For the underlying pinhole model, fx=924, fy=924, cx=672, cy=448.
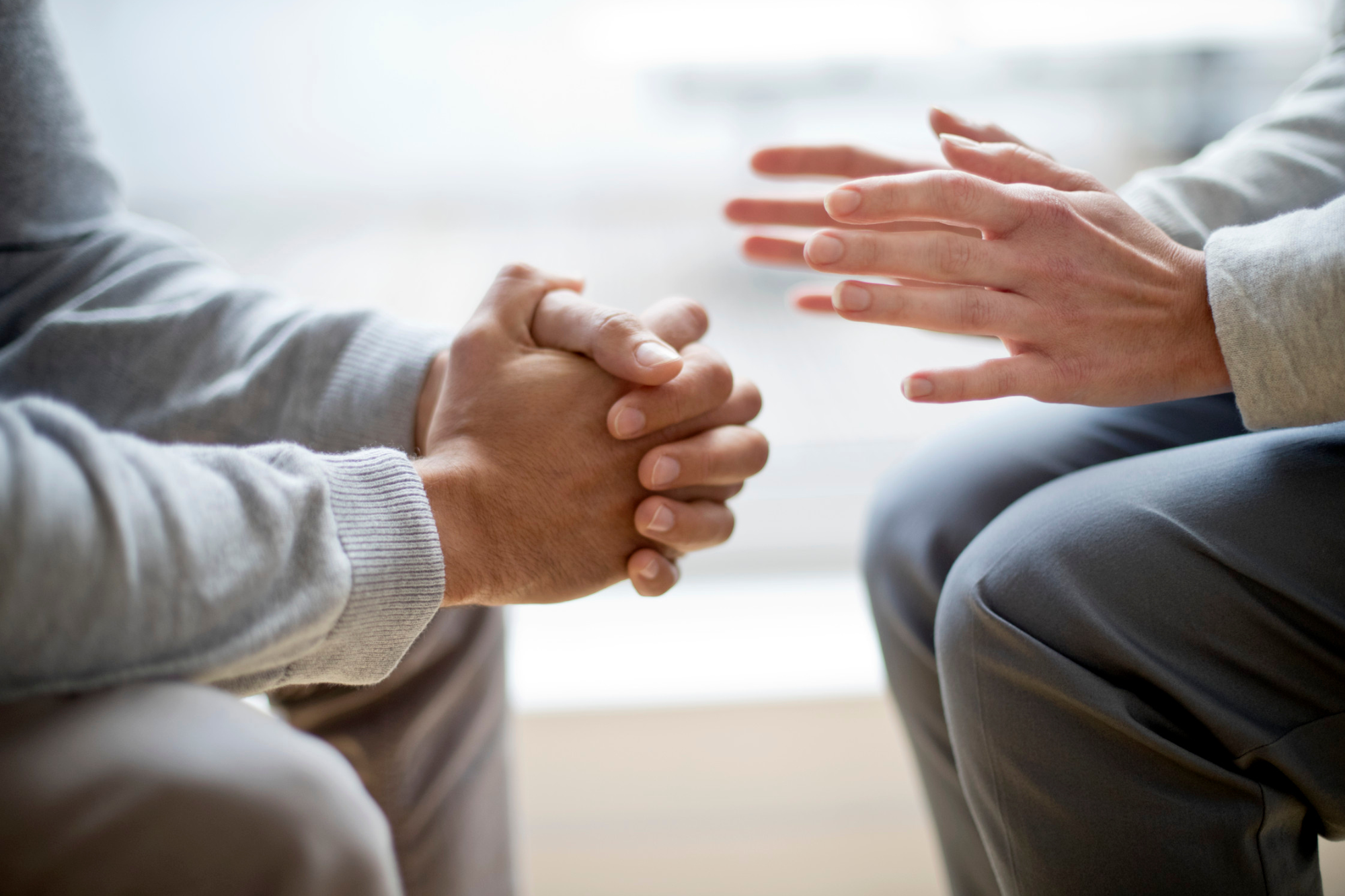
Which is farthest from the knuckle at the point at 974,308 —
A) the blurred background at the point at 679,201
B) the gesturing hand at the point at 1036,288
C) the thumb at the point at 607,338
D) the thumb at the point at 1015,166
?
the blurred background at the point at 679,201

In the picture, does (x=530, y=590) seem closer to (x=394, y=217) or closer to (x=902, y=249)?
(x=902, y=249)

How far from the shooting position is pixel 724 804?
114cm

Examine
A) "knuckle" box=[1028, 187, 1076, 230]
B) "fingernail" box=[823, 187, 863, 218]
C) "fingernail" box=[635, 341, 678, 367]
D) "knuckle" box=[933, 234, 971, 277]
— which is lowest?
"fingernail" box=[635, 341, 678, 367]

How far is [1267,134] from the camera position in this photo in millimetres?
791

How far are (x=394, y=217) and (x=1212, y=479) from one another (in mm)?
1189

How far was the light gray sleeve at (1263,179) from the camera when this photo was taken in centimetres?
75

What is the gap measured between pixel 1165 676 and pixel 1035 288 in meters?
0.26

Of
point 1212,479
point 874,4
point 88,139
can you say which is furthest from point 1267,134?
point 88,139

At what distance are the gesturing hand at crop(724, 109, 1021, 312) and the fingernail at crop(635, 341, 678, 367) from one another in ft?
0.59

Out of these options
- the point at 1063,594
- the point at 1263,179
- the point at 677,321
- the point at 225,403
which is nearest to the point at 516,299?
the point at 677,321

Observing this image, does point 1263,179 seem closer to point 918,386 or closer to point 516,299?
point 918,386

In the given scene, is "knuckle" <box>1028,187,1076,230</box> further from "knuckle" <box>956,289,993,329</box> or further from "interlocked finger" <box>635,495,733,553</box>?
"interlocked finger" <box>635,495,733,553</box>

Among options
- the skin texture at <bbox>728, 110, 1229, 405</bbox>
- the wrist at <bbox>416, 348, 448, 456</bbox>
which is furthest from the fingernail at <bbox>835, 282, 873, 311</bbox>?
the wrist at <bbox>416, 348, 448, 456</bbox>

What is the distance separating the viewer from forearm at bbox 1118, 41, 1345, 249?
0.75 m
